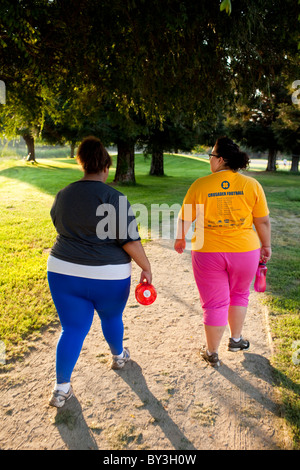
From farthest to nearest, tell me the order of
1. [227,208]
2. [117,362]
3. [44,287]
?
1. [44,287]
2. [117,362]
3. [227,208]

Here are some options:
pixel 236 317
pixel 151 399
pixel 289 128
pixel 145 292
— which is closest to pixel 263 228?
pixel 236 317

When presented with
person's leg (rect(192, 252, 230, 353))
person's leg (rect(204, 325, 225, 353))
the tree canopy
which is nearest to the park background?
the tree canopy

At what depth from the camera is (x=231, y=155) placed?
2.98 m

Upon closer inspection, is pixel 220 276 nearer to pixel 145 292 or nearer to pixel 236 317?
pixel 236 317

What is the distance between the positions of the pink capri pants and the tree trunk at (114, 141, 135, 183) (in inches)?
669

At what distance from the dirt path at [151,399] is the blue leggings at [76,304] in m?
0.37

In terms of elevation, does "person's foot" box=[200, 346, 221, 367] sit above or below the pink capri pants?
below

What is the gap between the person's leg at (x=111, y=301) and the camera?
102 inches

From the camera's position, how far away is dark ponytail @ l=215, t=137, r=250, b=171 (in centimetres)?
298

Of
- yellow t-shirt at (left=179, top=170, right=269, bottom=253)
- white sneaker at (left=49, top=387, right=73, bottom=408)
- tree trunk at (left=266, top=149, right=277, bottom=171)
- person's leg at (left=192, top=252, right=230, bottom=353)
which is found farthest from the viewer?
tree trunk at (left=266, top=149, right=277, bottom=171)

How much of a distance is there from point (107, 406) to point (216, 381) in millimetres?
992

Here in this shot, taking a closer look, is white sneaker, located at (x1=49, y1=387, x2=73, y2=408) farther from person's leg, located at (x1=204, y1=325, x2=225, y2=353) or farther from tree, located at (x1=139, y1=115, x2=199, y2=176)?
tree, located at (x1=139, y1=115, x2=199, y2=176)

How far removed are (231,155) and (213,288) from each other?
1186 mm

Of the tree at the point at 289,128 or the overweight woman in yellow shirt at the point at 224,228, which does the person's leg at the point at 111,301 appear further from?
the tree at the point at 289,128
